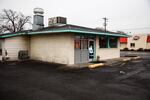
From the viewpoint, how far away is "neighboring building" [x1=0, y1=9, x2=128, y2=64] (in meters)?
13.8

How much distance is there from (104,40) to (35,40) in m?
7.97

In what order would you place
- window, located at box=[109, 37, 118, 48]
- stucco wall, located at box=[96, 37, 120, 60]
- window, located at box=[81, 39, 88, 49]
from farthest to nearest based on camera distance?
window, located at box=[109, 37, 118, 48] → stucco wall, located at box=[96, 37, 120, 60] → window, located at box=[81, 39, 88, 49]

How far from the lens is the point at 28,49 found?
17.6 metres

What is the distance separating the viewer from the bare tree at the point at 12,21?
42.1 metres

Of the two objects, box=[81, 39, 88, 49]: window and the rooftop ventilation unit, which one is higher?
the rooftop ventilation unit

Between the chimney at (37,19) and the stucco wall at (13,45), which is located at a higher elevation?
the chimney at (37,19)

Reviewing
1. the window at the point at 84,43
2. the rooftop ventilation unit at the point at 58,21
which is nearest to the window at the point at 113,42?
the window at the point at 84,43

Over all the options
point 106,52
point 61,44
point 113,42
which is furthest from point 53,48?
point 113,42

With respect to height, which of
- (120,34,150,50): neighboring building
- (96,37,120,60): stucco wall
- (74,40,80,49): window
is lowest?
(96,37,120,60): stucco wall

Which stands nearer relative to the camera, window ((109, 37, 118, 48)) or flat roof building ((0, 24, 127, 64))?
flat roof building ((0, 24, 127, 64))

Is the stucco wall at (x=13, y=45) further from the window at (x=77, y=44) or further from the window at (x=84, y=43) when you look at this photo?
the window at (x=84, y=43)

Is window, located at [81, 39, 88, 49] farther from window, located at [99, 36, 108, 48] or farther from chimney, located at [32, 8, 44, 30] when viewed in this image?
chimney, located at [32, 8, 44, 30]

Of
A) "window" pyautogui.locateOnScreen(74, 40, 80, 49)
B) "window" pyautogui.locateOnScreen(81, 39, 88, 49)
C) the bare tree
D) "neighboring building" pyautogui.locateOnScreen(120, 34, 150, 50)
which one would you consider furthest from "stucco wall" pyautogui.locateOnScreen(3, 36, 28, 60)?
"neighboring building" pyautogui.locateOnScreen(120, 34, 150, 50)

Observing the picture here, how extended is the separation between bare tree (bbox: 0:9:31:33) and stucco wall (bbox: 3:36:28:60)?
91.3ft
